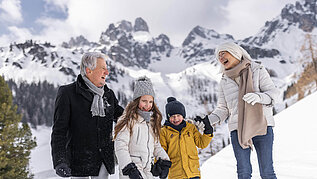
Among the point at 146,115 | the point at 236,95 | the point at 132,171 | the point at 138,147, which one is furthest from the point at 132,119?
the point at 236,95

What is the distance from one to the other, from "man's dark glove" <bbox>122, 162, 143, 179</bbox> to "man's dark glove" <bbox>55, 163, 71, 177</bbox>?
57cm

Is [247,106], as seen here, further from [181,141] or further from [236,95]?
[181,141]

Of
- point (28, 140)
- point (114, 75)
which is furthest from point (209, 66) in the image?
point (28, 140)

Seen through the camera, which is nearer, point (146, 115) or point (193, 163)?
point (146, 115)

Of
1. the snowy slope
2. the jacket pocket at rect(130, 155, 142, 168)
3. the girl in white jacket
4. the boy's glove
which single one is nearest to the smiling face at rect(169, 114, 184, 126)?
the girl in white jacket

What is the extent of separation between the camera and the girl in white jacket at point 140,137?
2625mm

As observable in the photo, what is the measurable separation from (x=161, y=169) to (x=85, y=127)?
3.34 feet

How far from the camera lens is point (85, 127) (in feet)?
8.41

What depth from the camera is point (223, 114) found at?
315 cm

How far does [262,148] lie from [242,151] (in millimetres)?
226

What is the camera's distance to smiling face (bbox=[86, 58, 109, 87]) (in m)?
2.73

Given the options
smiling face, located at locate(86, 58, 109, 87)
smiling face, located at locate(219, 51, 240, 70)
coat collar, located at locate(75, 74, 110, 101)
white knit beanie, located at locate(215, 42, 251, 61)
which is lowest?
coat collar, located at locate(75, 74, 110, 101)

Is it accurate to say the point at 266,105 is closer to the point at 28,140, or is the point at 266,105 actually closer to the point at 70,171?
the point at 70,171

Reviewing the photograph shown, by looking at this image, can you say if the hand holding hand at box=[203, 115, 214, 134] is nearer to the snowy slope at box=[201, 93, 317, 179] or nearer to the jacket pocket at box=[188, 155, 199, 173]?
the jacket pocket at box=[188, 155, 199, 173]
